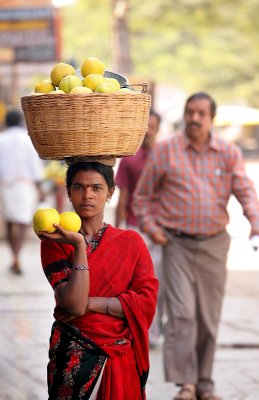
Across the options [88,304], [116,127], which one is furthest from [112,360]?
[116,127]

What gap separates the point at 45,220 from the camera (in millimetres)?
3914

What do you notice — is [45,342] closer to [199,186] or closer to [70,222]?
[199,186]

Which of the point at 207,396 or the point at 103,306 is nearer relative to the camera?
the point at 103,306

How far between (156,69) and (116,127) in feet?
146

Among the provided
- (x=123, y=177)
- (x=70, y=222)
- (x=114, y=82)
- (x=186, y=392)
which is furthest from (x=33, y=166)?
(x=70, y=222)

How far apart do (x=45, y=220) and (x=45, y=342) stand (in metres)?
4.55

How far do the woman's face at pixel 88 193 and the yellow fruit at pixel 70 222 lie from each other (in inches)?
7.7

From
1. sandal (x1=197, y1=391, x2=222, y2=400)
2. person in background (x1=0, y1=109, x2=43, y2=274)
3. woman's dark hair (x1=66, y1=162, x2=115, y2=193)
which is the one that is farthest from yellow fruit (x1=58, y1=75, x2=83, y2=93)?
person in background (x1=0, y1=109, x2=43, y2=274)

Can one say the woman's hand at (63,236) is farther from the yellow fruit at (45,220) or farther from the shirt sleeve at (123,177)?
the shirt sleeve at (123,177)

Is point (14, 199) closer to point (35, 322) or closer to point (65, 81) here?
point (35, 322)

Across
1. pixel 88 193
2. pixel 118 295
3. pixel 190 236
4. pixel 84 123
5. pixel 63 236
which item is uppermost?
pixel 84 123

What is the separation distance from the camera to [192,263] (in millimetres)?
6668

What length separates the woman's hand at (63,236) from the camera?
396cm

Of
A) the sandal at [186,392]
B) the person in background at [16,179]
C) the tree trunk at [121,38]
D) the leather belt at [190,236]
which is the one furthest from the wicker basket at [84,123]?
the tree trunk at [121,38]
